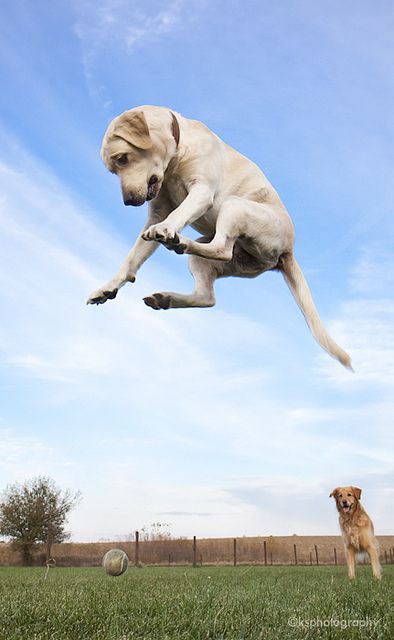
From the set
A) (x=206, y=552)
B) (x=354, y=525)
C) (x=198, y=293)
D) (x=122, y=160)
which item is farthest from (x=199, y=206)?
(x=206, y=552)

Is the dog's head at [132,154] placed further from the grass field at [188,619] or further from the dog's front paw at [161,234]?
the grass field at [188,619]

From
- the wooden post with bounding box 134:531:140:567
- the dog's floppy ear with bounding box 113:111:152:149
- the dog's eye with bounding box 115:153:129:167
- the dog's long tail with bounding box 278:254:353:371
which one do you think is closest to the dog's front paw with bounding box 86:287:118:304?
the dog's eye with bounding box 115:153:129:167

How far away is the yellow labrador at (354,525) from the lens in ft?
35.4

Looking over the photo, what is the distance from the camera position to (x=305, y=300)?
5191 millimetres

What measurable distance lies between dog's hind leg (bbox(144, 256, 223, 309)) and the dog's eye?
0.91m

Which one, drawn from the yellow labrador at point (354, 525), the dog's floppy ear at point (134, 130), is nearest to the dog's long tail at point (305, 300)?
the dog's floppy ear at point (134, 130)

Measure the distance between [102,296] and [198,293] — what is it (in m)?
0.83

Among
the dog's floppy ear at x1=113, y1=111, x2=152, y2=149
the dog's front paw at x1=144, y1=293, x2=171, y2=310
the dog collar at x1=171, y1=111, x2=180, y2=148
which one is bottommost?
the dog's front paw at x1=144, y1=293, x2=171, y2=310

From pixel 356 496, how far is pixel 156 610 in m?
7.78

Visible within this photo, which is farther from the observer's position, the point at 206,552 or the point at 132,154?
the point at 206,552

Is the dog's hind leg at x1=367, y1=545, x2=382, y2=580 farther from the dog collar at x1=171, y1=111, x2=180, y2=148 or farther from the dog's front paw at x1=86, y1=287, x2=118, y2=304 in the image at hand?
the dog collar at x1=171, y1=111, x2=180, y2=148

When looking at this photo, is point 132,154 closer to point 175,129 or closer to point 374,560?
point 175,129

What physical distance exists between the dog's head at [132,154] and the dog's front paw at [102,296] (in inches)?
25.9

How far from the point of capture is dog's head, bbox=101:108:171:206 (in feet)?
13.2
